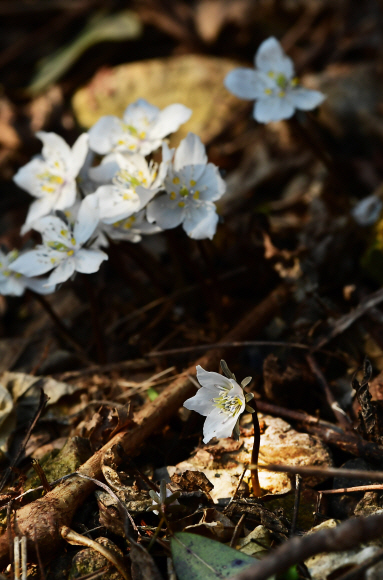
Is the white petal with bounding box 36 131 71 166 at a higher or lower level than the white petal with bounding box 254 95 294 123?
higher

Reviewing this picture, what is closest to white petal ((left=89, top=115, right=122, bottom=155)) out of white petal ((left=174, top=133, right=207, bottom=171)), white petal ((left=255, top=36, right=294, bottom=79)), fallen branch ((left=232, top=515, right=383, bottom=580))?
white petal ((left=174, top=133, right=207, bottom=171))

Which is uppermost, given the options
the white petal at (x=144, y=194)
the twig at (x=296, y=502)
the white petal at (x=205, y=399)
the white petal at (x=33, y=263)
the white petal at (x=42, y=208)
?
the white petal at (x=42, y=208)

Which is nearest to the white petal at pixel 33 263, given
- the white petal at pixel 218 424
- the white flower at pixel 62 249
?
the white flower at pixel 62 249

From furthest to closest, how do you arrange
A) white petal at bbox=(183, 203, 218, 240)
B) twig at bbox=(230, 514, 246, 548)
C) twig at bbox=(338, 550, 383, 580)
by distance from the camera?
white petal at bbox=(183, 203, 218, 240), twig at bbox=(230, 514, 246, 548), twig at bbox=(338, 550, 383, 580)

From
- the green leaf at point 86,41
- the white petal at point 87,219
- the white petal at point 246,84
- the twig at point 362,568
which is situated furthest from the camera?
→ the green leaf at point 86,41

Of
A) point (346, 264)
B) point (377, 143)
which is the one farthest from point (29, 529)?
point (377, 143)

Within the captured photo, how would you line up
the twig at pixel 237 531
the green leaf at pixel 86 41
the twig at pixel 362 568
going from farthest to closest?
1. the green leaf at pixel 86 41
2. the twig at pixel 237 531
3. the twig at pixel 362 568

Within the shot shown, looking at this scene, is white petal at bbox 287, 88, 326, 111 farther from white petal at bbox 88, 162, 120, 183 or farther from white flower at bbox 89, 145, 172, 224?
white petal at bbox 88, 162, 120, 183

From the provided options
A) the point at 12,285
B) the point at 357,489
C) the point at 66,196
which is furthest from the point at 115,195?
the point at 357,489

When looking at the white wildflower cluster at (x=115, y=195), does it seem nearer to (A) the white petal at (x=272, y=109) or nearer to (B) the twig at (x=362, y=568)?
(A) the white petal at (x=272, y=109)
